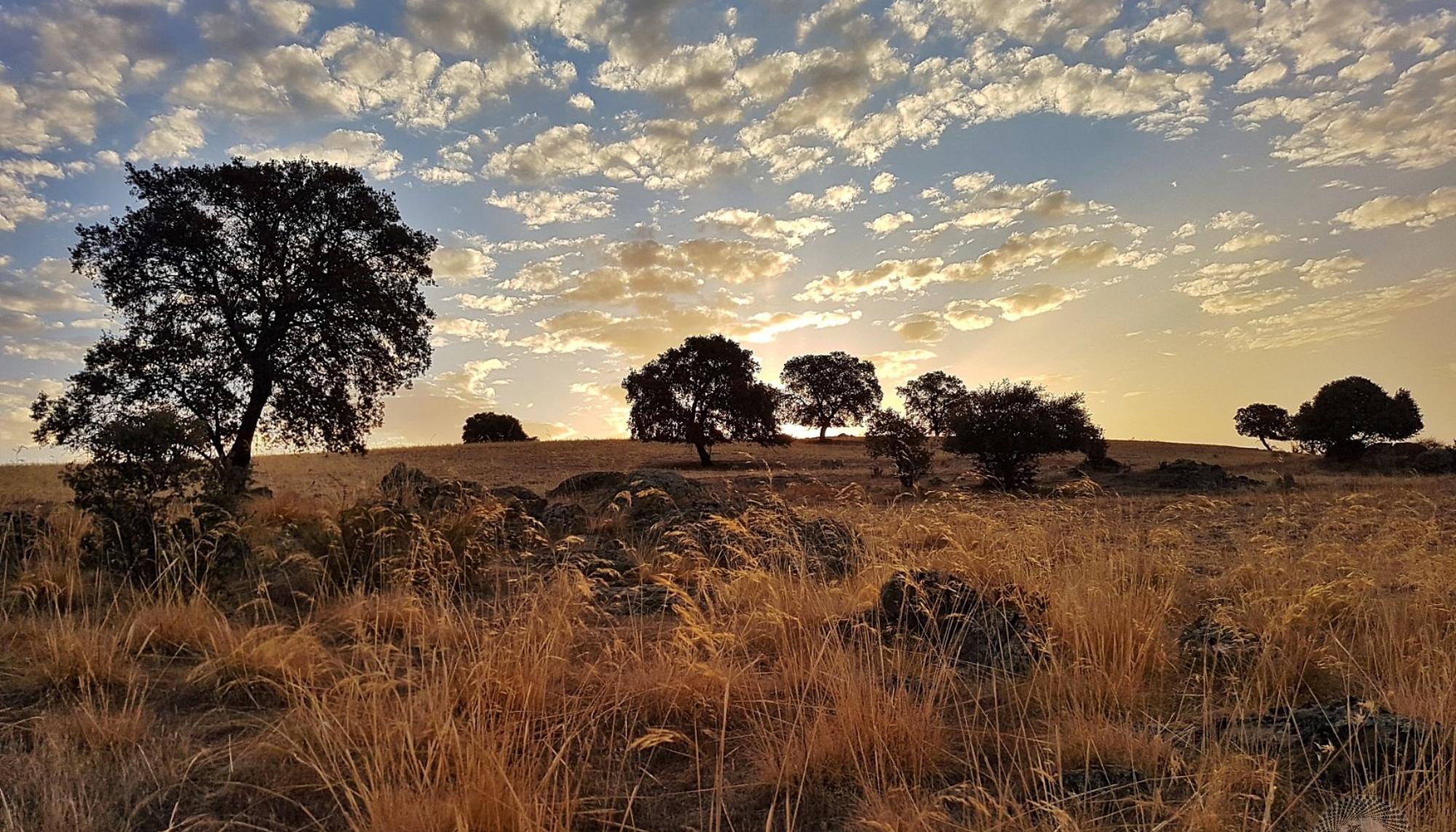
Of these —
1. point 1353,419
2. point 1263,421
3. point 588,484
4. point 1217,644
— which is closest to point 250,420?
point 588,484

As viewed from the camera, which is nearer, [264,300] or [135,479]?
[135,479]

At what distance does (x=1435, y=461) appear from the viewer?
27.4 meters

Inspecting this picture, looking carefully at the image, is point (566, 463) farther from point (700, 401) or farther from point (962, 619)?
point (962, 619)

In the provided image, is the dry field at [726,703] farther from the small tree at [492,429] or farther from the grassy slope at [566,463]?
the small tree at [492,429]

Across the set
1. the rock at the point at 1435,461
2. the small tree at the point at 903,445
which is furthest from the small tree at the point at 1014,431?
the rock at the point at 1435,461

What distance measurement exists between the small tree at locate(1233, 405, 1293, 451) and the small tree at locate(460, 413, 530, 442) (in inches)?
2277

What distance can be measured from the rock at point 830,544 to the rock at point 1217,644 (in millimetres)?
3223

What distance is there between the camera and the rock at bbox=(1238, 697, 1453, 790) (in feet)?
10.6

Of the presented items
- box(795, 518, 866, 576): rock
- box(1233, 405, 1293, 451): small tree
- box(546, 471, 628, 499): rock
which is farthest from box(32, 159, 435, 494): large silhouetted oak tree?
box(1233, 405, 1293, 451): small tree

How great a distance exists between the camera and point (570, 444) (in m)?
50.7

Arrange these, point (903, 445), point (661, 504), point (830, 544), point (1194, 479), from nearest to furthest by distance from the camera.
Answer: point (830, 544) → point (661, 504) → point (1194, 479) → point (903, 445)

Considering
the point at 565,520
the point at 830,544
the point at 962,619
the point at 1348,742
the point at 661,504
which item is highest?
the point at 661,504

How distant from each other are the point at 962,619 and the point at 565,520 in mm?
7190

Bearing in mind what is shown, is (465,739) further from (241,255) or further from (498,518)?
(241,255)
